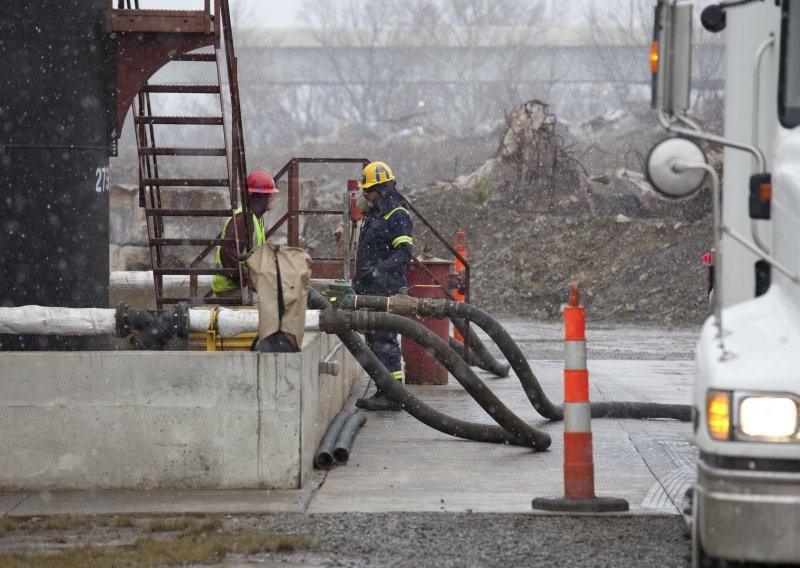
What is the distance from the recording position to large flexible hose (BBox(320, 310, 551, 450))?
848 cm

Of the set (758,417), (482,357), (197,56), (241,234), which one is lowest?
(482,357)

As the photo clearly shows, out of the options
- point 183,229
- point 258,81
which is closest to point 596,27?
point 258,81

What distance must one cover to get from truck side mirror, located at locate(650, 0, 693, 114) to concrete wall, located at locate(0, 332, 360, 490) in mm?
3072

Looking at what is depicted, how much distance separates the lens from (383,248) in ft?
38.6

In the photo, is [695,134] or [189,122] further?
[189,122]

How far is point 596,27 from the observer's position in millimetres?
71688

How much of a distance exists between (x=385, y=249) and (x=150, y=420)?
15.6 feet

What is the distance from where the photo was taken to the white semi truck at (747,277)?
4.29m

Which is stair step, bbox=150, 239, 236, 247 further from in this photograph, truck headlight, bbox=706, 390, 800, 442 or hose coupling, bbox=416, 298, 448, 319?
truck headlight, bbox=706, 390, 800, 442

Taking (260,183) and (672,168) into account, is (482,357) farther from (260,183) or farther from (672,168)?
(672,168)

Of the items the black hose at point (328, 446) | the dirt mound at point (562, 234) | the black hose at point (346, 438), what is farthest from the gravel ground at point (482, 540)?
the dirt mound at point (562, 234)

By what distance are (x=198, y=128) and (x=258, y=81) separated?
463 cm

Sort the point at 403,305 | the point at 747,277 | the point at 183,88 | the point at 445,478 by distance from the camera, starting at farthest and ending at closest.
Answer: the point at 403,305
the point at 183,88
the point at 445,478
the point at 747,277

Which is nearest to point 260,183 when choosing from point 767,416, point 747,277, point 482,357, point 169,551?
point 482,357
